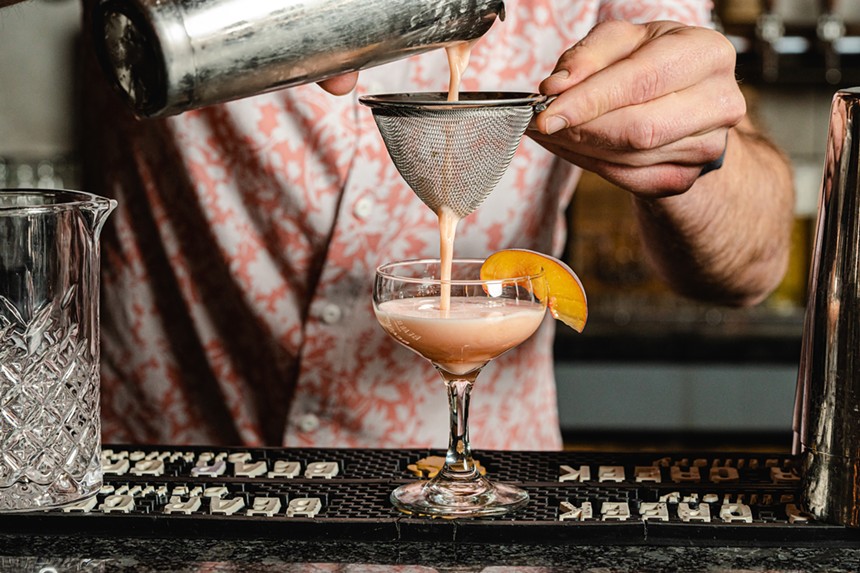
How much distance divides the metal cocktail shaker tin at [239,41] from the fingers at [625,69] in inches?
7.2

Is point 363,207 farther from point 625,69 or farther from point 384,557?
point 384,557

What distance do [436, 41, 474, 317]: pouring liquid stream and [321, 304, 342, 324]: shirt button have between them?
536 millimetres

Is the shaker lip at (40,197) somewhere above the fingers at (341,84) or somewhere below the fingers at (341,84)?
below

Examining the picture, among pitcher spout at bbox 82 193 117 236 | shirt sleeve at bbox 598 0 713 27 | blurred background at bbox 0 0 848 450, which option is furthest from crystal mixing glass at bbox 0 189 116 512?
blurred background at bbox 0 0 848 450

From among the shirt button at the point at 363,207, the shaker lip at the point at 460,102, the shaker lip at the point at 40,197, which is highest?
the shaker lip at the point at 460,102

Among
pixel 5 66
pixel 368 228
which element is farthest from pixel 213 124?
pixel 5 66

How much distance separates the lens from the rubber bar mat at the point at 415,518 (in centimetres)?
121

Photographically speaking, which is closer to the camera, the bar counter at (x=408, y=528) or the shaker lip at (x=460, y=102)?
the bar counter at (x=408, y=528)

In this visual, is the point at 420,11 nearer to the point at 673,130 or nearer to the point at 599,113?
the point at 599,113

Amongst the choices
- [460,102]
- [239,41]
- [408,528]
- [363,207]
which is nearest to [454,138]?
[460,102]

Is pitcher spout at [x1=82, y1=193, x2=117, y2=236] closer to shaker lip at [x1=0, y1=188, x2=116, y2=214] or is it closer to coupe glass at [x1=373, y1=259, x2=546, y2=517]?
shaker lip at [x1=0, y1=188, x2=116, y2=214]

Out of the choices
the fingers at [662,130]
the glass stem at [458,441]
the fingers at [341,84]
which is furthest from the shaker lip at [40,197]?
the fingers at [662,130]

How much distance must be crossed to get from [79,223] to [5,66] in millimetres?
3173

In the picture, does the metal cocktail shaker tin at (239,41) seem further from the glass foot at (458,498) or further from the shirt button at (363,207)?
the shirt button at (363,207)
